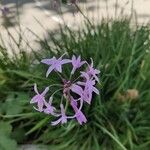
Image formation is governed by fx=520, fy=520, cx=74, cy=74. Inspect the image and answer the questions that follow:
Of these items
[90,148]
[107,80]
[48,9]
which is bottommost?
[48,9]

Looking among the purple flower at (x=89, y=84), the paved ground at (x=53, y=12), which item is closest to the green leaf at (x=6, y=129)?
the purple flower at (x=89, y=84)

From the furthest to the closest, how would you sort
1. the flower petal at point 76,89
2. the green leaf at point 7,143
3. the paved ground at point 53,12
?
1. the paved ground at point 53,12
2. the green leaf at point 7,143
3. the flower petal at point 76,89

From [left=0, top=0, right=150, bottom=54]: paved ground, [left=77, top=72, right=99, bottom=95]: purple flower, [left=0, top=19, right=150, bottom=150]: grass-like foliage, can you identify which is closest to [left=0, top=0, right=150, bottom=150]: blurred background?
[left=0, top=19, right=150, bottom=150]: grass-like foliage

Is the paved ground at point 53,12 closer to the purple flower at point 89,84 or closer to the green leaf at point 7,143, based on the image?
the green leaf at point 7,143

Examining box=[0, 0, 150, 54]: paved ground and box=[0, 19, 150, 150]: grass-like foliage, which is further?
box=[0, 0, 150, 54]: paved ground

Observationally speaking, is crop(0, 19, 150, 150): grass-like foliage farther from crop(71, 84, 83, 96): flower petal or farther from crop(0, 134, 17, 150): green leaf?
crop(71, 84, 83, 96): flower petal

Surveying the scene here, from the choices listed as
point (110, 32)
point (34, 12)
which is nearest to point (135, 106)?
point (110, 32)

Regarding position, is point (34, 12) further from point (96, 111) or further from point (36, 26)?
point (96, 111)

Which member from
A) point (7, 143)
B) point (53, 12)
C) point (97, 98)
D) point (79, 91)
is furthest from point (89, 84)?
point (53, 12)
